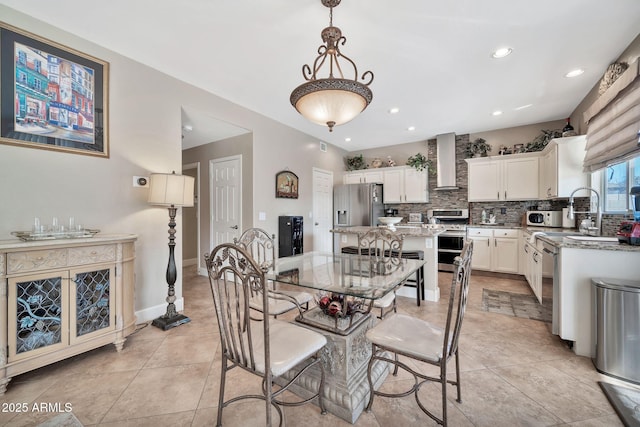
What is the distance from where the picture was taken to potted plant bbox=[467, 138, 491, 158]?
16.1 ft

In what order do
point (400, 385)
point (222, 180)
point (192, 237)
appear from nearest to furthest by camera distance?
point (400, 385) < point (222, 180) < point (192, 237)

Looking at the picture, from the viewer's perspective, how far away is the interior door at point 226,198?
4.13 meters

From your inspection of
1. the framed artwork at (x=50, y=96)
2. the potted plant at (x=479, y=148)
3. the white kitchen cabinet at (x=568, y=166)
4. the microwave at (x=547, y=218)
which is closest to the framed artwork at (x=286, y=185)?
the framed artwork at (x=50, y=96)

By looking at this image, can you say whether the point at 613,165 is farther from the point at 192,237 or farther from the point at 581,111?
the point at 192,237

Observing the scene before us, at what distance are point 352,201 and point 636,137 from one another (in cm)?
410

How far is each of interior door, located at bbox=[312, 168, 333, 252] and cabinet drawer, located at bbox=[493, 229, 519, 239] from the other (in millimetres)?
3047

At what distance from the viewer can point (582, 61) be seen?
8.62ft

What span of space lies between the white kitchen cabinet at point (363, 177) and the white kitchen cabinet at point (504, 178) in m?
1.81

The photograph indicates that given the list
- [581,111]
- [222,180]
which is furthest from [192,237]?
[581,111]

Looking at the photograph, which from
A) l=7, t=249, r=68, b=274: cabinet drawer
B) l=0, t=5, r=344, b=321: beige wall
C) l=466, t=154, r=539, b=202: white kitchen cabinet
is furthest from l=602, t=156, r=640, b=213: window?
l=7, t=249, r=68, b=274: cabinet drawer

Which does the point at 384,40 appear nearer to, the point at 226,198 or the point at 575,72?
the point at 575,72

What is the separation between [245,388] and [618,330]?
101 inches

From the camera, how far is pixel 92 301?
1.97m

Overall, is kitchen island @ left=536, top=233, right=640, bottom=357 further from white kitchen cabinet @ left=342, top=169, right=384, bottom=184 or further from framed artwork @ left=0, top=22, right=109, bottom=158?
framed artwork @ left=0, top=22, right=109, bottom=158
